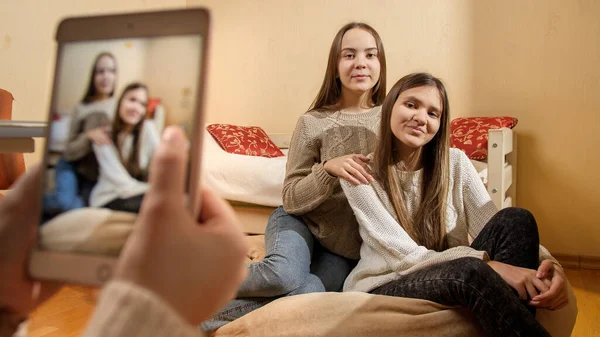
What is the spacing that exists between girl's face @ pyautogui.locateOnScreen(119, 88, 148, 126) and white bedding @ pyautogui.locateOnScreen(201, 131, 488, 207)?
5.48 feet

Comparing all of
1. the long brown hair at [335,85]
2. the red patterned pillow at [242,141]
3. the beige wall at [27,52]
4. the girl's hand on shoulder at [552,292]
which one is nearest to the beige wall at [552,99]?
the red patterned pillow at [242,141]

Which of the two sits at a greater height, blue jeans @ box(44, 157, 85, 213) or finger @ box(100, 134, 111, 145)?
finger @ box(100, 134, 111, 145)

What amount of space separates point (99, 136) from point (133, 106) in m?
0.03

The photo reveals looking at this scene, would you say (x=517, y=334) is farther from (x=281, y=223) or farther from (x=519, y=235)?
(x=281, y=223)

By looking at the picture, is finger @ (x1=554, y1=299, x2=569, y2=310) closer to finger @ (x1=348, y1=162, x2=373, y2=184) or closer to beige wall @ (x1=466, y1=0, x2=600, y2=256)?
finger @ (x1=348, y1=162, x2=373, y2=184)

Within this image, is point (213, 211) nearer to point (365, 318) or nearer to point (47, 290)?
point (47, 290)

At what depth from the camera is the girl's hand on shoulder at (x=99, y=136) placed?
0.37 metres

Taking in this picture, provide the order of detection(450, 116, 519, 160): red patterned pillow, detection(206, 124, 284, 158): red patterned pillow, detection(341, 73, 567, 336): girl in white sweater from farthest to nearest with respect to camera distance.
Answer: detection(206, 124, 284, 158): red patterned pillow < detection(450, 116, 519, 160): red patterned pillow < detection(341, 73, 567, 336): girl in white sweater

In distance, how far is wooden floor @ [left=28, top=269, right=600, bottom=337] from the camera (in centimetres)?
141

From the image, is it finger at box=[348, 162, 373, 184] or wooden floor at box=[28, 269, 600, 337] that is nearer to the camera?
finger at box=[348, 162, 373, 184]

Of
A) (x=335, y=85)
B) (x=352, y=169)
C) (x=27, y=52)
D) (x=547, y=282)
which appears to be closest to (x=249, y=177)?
(x=335, y=85)

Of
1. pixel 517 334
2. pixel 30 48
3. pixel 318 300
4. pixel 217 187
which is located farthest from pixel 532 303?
pixel 30 48

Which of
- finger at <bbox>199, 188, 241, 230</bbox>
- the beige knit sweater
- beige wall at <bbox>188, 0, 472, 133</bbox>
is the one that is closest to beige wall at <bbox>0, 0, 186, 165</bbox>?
beige wall at <bbox>188, 0, 472, 133</bbox>

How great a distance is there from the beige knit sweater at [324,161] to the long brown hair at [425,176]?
0.13 meters
